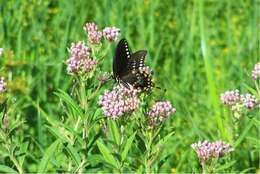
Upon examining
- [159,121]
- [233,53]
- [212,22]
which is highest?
[212,22]

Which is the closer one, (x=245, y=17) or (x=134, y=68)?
(x=134, y=68)

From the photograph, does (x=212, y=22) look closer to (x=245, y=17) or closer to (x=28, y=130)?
(x=245, y=17)

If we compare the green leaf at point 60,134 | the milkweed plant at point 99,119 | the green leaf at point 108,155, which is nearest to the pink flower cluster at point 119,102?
the milkweed plant at point 99,119

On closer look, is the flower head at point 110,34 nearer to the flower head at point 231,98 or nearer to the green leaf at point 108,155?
the green leaf at point 108,155

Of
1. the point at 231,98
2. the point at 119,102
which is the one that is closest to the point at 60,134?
the point at 119,102

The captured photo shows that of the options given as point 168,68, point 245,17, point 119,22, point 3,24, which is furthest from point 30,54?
point 245,17

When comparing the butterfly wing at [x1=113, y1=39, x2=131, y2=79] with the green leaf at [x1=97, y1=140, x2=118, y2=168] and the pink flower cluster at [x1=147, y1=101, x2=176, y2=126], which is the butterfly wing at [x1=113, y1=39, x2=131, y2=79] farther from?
the green leaf at [x1=97, y1=140, x2=118, y2=168]

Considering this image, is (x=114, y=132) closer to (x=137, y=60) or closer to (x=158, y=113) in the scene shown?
(x=158, y=113)
